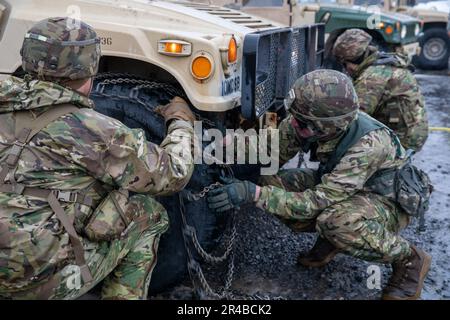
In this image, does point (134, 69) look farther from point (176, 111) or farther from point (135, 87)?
point (176, 111)

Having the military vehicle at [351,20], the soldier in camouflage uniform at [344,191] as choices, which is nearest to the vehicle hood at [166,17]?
the soldier in camouflage uniform at [344,191]

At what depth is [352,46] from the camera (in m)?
4.10

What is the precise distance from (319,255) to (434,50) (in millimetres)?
10137

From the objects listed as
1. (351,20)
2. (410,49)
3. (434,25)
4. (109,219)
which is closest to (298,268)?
(109,219)

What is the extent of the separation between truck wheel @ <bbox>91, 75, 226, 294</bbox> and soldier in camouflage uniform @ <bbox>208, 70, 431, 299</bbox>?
134mm

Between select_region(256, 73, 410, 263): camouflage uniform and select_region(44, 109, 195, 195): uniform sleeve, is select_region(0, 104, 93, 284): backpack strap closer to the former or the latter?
select_region(44, 109, 195, 195): uniform sleeve

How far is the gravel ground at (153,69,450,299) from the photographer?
9.39 ft

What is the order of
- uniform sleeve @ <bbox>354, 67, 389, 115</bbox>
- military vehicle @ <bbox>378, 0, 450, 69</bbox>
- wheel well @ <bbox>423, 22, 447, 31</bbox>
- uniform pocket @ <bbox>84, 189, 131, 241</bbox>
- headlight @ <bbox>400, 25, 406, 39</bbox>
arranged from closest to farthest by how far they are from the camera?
uniform pocket @ <bbox>84, 189, 131, 241</bbox>
uniform sleeve @ <bbox>354, 67, 389, 115</bbox>
headlight @ <bbox>400, 25, 406, 39</bbox>
military vehicle @ <bbox>378, 0, 450, 69</bbox>
wheel well @ <bbox>423, 22, 447, 31</bbox>

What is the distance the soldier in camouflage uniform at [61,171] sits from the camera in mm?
1850

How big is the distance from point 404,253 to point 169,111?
1456 mm

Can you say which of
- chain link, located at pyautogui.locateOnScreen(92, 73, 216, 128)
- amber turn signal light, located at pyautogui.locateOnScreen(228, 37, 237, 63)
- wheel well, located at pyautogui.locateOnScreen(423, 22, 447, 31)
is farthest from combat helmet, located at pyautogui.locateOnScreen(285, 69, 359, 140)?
wheel well, located at pyautogui.locateOnScreen(423, 22, 447, 31)

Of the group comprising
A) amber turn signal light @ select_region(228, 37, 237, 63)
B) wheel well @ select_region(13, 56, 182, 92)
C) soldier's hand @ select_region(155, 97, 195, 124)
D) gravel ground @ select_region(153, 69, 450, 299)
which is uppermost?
amber turn signal light @ select_region(228, 37, 237, 63)

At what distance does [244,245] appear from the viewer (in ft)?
10.8
